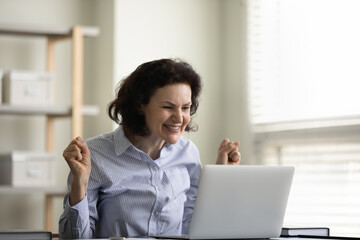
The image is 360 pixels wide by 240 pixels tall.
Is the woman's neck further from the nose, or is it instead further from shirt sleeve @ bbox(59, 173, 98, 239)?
shirt sleeve @ bbox(59, 173, 98, 239)

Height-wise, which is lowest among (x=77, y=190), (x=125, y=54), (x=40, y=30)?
(x=77, y=190)

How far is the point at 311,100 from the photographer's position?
3.39 m

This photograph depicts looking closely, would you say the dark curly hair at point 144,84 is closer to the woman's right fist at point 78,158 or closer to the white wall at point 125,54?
the woman's right fist at point 78,158

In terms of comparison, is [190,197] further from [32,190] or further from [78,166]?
[32,190]

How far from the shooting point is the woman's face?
2170mm

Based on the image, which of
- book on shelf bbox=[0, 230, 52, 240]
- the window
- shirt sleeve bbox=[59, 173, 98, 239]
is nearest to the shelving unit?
the window

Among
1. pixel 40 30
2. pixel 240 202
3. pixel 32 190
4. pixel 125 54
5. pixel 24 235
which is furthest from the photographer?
pixel 125 54

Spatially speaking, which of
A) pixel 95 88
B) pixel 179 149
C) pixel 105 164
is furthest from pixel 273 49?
pixel 105 164

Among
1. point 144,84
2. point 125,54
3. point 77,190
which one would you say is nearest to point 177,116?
point 144,84

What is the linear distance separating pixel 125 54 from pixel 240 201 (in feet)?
6.99

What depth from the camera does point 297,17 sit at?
3.49 metres

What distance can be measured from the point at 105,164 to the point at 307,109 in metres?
1.54

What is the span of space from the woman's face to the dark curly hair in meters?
0.03

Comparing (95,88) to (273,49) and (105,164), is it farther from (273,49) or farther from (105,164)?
(105,164)
